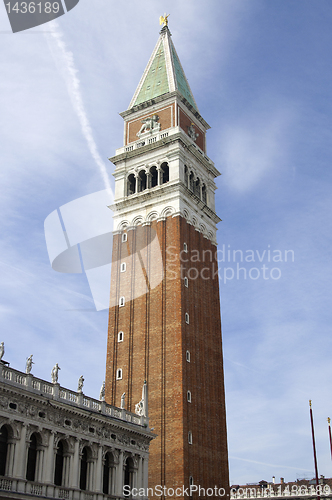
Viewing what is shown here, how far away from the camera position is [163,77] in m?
76.9

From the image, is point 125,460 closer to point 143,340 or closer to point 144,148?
point 143,340

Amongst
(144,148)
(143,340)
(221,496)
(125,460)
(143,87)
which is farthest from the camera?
(143,87)

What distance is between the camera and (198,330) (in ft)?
203

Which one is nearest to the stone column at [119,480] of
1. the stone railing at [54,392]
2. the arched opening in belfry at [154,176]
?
the stone railing at [54,392]

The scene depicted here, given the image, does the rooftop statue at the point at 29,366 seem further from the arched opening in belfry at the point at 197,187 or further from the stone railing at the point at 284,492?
the stone railing at the point at 284,492

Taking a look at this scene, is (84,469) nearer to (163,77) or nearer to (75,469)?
(75,469)

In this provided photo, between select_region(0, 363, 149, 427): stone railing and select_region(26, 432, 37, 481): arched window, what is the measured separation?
269cm

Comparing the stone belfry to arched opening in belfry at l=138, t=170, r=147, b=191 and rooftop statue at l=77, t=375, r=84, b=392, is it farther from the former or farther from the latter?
rooftop statue at l=77, t=375, r=84, b=392

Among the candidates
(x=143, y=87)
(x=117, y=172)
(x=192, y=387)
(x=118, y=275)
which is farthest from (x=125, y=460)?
(x=143, y=87)

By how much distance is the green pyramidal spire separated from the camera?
7556 cm

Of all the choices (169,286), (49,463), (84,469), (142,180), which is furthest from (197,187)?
(49,463)

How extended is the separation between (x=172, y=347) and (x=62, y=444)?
22.0m

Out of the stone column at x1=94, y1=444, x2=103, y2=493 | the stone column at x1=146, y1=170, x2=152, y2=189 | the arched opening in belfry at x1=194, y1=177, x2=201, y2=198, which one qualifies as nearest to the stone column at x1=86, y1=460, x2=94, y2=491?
the stone column at x1=94, y1=444, x2=103, y2=493

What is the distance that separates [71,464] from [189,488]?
18.5 m
